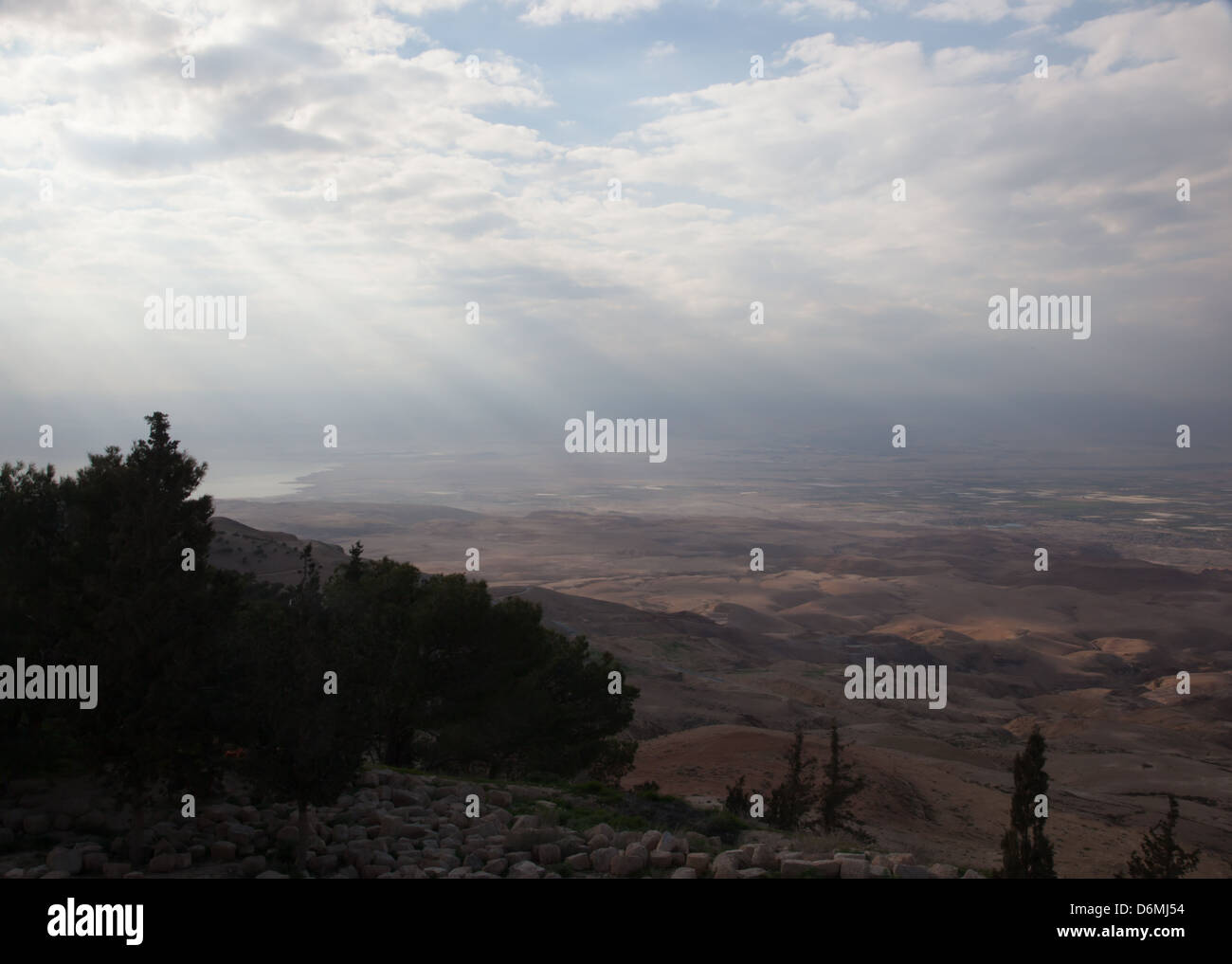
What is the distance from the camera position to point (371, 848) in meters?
9.77

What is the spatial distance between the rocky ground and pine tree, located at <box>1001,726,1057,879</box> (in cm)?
95

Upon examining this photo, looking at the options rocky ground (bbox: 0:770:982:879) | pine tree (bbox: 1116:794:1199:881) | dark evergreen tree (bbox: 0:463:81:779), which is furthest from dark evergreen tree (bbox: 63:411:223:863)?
pine tree (bbox: 1116:794:1199:881)

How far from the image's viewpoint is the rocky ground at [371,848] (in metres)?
8.68

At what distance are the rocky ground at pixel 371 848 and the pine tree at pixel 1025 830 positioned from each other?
0.95 metres

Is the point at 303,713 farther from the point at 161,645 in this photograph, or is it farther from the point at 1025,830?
the point at 1025,830

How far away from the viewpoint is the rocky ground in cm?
868

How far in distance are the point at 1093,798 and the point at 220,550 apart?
42729 millimetres

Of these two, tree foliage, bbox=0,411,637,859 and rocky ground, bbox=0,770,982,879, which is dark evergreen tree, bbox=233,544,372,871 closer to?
tree foliage, bbox=0,411,637,859

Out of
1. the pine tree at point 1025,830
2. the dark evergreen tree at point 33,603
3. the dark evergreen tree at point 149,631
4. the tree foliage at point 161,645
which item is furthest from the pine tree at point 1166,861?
the dark evergreen tree at point 33,603

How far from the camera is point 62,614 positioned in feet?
32.1

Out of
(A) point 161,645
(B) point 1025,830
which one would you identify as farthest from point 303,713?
(B) point 1025,830
